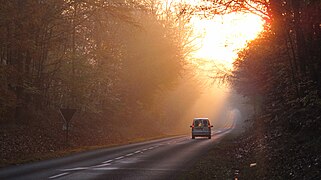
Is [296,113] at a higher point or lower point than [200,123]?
higher

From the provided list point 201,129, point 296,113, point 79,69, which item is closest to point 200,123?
point 201,129

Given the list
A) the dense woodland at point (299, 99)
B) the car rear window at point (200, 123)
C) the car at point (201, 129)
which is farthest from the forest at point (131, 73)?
the car at point (201, 129)

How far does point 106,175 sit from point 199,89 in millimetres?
66188

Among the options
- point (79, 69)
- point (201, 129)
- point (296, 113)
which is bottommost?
point (201, 129)

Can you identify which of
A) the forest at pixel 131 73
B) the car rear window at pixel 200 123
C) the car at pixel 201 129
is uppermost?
the forest at pixel 131 73

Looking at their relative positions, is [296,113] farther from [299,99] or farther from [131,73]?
[131,73]

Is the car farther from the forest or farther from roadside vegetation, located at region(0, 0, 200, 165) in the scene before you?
roadside vegetation, located at region(0, 0, 200, 165)

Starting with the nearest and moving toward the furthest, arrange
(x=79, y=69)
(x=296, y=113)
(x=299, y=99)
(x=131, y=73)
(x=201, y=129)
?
1. (x=299, y=99)
2. (x=296, y=113)
3. (x=79, y=69)
4. (x=201, y=129)
5. (x=131, y=73)

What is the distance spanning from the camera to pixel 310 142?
11148mm

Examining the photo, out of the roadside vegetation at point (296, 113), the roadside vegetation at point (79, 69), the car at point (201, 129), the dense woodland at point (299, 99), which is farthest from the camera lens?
the car at point (201, 129)

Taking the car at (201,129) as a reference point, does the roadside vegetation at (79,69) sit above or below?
above

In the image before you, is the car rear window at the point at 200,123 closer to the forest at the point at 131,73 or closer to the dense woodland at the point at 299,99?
the forest at the point at 131,73

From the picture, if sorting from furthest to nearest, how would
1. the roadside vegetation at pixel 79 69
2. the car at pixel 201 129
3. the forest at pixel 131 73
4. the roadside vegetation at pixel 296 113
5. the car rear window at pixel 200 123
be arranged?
1. the car rear window at pixel 200 123
2. the car at pixel 201 129
3. the roadside vegetation at pixel 79 69
4. the forest at pixel 131 73
5. the roadside vegetation at pixel 296 113

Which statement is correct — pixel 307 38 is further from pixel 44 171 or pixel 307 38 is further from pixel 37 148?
pixel 37 148
